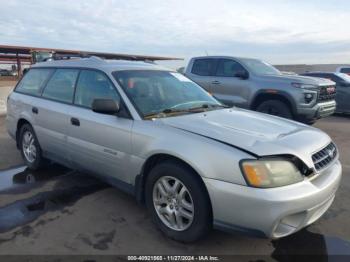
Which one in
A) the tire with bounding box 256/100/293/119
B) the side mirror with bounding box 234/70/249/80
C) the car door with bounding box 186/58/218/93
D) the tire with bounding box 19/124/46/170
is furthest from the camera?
the car door with bounding box 186/58/218/93

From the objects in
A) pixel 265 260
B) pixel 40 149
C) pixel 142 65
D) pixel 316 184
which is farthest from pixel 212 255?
pixel 40 149

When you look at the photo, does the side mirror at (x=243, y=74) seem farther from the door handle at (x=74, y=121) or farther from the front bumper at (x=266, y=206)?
the front bumper at (x=266, y=206)

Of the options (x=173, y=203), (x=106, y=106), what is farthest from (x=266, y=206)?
(x=106, y=106)

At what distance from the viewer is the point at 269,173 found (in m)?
2.83

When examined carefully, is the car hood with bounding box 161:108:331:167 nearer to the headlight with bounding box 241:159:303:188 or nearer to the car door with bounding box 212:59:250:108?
the headlight with bounding box 241:159:303:188

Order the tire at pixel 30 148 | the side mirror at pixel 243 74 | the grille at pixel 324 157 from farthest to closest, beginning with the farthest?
the side mirror at pixel 243 74 → the tire at pixel 30 148 → the grille at pixel 324 157

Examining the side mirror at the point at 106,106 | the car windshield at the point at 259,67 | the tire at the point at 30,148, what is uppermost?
the car windshield at the point at 259,67

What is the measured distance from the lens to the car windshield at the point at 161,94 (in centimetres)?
383

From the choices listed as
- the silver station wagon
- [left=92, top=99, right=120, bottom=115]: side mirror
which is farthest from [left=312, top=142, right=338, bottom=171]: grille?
[left=92, top=99, right=120, bottom=115]: side mirror

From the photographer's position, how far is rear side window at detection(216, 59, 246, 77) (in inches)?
361

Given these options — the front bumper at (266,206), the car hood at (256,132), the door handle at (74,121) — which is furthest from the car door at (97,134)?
the front bumper at (266,206)

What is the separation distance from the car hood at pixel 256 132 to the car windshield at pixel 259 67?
523cm

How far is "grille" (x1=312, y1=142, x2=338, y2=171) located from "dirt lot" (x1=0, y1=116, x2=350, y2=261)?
736mm

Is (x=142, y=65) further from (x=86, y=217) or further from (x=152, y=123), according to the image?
(x=86, y=217)
